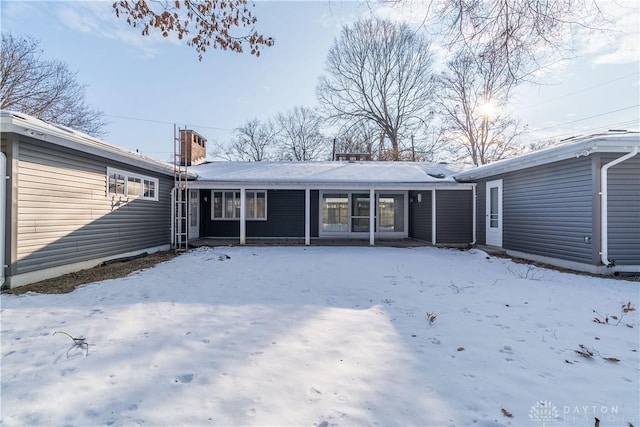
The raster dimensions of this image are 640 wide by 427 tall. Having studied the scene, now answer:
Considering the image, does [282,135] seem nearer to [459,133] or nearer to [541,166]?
[459,133]

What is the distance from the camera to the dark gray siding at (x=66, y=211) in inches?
212

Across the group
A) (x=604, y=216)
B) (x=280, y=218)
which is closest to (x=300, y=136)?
(x=280, y=218)

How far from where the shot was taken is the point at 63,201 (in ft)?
20.2

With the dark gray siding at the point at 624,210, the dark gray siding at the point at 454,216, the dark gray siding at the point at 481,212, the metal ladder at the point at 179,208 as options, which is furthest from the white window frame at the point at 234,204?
the dark gray siding at the point at 624,210

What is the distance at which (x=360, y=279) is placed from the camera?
6078 mm

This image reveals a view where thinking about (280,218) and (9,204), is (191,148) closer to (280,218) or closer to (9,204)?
(280,218)

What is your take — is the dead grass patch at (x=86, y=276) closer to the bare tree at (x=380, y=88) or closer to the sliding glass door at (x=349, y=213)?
the sliding glass door at (x=349, y=213)

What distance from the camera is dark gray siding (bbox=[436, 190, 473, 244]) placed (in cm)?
1169

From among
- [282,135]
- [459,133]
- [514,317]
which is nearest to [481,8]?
[514,317]

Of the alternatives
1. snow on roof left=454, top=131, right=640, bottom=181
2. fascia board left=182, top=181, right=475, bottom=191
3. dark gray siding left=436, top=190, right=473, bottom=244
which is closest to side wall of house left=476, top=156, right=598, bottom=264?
snow on roof left=454, top=131, right=640, bottom=181

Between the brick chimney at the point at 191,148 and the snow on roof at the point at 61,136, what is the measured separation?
17.6 ft

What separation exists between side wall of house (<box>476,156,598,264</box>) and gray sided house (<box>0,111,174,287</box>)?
10568 millimetres

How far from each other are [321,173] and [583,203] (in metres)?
8.21

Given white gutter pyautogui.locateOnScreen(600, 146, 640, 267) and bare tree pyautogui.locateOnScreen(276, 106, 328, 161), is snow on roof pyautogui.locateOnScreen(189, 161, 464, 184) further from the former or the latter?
bare tree pyautogui.locateOnScreen(276, 106, 328, 161)
